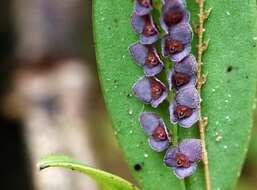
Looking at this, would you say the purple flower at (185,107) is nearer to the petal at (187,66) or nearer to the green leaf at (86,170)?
the petal at (187,66)

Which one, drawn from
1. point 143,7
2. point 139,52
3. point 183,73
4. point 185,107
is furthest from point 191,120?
point 143,7

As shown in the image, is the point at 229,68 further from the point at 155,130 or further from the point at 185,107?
the point at 155,130

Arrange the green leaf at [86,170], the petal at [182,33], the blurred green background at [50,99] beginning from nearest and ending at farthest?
the green leaf at [86,170] < the petal at [182,33] < the blurred green background at [50,99]

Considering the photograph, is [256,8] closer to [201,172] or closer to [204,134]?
[204,134]

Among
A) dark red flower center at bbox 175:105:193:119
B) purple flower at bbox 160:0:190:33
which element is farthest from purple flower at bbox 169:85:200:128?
purple flower at bbox 160:0:190:33

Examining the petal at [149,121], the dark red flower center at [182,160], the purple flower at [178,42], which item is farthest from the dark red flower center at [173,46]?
the dark red flower center at [182,160]

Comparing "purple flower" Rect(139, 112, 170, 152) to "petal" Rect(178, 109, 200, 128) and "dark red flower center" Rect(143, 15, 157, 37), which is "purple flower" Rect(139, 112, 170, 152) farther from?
"dark red flower center" Rect(143, 15, 157, 37)

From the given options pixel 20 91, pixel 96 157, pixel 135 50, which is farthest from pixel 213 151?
pixel 20 91
